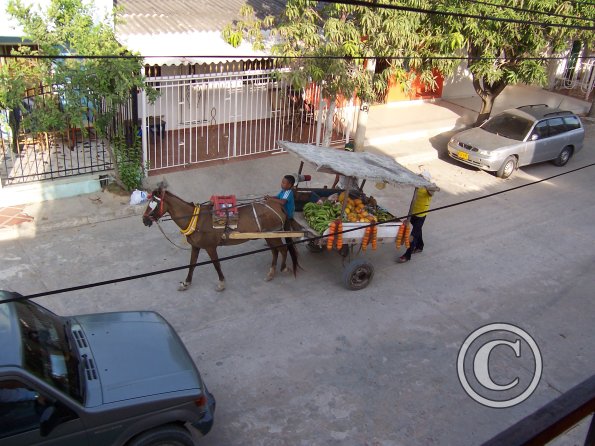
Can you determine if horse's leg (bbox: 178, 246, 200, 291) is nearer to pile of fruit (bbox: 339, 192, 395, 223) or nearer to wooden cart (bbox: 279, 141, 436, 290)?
wooden cart (bbox: 279, 141, 436, 290)

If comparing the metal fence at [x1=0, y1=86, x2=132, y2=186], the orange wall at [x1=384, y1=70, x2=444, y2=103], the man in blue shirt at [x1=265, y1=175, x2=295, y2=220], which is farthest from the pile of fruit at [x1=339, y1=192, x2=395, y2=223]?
the orange wall at [x1=384, y1=70, x2=444, y2=103]

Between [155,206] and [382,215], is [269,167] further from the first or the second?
[155,206]

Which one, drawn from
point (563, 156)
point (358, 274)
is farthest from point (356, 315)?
point (563, 156)

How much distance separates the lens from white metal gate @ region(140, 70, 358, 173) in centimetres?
1245

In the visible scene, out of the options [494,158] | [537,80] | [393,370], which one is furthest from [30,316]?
[537,80]

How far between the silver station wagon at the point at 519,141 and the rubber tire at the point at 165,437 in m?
10.8

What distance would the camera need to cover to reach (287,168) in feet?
43.3

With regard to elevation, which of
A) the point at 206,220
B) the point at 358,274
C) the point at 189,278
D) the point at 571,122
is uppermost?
the point at 571,122

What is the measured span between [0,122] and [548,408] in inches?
414

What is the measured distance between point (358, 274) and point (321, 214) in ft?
3.62

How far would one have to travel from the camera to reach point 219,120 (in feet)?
45.6

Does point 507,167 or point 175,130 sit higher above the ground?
point 175,130

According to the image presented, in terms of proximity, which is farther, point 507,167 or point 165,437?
point 507,167

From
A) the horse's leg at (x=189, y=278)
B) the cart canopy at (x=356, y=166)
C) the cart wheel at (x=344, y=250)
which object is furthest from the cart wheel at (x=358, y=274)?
the horse's leg at (x=189, y=278)
